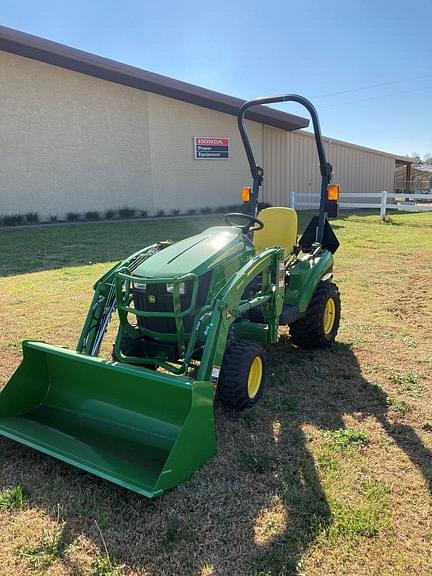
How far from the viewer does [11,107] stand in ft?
44.8

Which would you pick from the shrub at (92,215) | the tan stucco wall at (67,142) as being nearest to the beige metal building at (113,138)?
the tan stucco wall at (67,142)

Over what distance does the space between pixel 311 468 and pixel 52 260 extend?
7.29m

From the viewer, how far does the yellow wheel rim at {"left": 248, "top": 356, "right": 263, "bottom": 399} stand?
315 centimetres

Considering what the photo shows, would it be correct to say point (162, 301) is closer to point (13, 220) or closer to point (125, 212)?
point (13, 220)

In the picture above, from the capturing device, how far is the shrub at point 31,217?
14.5 meters

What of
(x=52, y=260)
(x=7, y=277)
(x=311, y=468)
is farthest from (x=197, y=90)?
(x=311, y=468)

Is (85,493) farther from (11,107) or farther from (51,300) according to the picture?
(11,107)

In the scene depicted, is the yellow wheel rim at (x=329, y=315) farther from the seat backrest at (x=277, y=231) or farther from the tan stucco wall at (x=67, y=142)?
the tan stucco wall at (x=67, y=142)

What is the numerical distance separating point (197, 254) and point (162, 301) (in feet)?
1.40

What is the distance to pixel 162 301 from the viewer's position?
308 centimetres

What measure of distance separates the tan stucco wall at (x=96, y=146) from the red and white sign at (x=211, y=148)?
194mm

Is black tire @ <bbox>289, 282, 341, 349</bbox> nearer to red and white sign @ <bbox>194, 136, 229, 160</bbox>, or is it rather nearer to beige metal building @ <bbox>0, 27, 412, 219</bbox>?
beige metal building @ <bbox>0, 27, 412, 219</bbox>

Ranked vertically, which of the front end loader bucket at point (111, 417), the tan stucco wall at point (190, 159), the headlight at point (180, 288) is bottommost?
the front end loader bucket at point (111, 417)

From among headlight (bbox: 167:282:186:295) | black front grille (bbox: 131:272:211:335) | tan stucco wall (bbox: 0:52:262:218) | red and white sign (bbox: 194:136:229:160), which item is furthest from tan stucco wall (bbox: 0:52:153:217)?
headlight (bbox: 167:282:186:295)
